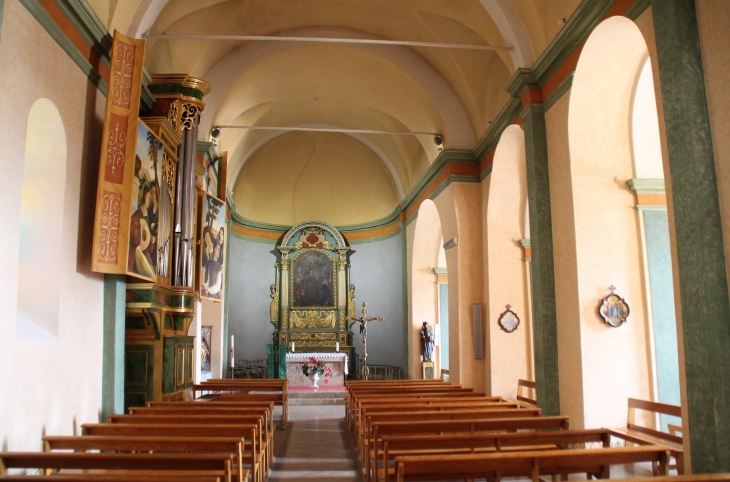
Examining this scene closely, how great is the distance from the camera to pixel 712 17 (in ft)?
16.4

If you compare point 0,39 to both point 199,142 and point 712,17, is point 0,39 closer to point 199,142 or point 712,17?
point 712,17

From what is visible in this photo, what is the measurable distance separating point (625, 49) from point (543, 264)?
2866 millimetres

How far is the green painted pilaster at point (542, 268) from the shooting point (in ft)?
26.1

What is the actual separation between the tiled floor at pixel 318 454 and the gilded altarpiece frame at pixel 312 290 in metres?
6.22

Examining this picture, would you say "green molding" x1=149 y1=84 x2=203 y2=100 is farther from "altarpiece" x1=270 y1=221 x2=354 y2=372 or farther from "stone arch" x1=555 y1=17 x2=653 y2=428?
"altarpiece" x1=270 y1=221 x2=354 y2=372

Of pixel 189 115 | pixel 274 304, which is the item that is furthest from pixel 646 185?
pixel 274 304

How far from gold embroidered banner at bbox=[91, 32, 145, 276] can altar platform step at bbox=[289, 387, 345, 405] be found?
7.64 metres

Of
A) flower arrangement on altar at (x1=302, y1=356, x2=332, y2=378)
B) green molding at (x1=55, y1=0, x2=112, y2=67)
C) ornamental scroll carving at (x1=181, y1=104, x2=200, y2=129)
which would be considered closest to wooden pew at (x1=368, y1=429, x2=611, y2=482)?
green molding at (x1=55, y1=0, x2=112, y2=67)

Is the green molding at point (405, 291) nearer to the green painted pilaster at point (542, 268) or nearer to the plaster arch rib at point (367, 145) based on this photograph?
the plaster arch rib at point (367, 145)

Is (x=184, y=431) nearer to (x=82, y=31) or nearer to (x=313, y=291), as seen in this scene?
(x=82, y=31)

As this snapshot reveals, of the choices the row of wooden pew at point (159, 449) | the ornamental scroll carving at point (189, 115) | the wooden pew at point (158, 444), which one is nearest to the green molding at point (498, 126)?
the ornamental scroll carving at point (189, 115)

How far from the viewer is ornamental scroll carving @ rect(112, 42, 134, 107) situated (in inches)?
257

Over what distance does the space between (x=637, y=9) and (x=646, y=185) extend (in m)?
2.41

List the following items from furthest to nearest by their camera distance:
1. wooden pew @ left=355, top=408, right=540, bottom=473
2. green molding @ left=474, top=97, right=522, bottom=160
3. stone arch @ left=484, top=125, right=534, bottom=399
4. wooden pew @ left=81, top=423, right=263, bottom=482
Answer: stone arch @ left=484, top=125, right=534, bottom=399
green molding @ left=474, top=97, right=522, bottom=160
wooden pew @ left=355, top=408, right=540, bottom=473
wooden pew @ left=81, top=423, right=263, bottom=482
